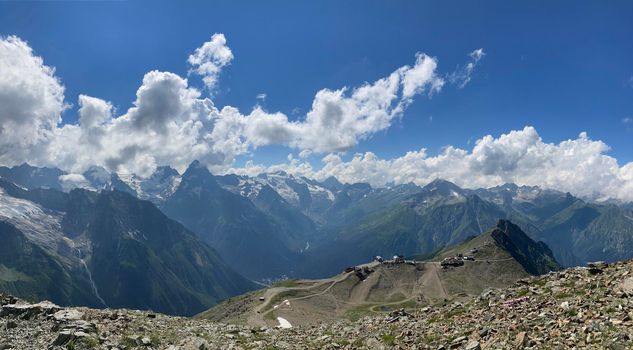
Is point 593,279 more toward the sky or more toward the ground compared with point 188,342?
more toward the sky

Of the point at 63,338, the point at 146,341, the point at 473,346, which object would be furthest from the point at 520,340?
the point at 63,338

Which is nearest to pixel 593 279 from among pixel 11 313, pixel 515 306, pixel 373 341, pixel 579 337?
pixel 515 306

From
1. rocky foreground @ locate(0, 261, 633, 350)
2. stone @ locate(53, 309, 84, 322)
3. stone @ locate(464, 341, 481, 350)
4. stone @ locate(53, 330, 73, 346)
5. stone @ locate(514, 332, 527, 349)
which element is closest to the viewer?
stone @ locate(514, 332, 527, 349)

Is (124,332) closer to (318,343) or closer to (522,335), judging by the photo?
(318,343)

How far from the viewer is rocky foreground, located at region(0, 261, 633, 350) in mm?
24703

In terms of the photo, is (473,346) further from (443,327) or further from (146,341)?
(146,341)

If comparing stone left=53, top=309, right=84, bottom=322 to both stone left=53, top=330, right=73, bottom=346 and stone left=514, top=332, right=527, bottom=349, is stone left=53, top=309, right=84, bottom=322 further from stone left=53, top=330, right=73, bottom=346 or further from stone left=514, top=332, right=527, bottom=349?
stone left=514, top=332, right=527, bottom=349

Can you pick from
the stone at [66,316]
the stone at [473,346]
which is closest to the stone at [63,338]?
the stone at [66,316]

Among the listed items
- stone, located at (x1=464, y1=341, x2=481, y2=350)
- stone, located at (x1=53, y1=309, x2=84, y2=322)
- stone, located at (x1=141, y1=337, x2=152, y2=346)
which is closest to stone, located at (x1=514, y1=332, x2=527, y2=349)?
stone, located at (x1=464, y1=341, x2=481, y2=350)

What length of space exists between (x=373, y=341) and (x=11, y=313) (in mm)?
33881

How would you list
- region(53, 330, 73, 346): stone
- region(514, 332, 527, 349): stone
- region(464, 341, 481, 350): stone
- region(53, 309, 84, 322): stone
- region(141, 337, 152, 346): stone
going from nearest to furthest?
region(514, 332, 527, 349): stone < region(464, 341, 481, 350): stone < region(53, 330, 73, 346): stone < region(141, 337, 152, 346): stone < region(53, 309, 84, 322): stone

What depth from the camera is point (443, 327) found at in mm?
34062

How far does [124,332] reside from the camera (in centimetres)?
3838

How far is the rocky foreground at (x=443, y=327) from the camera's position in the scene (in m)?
24.7
